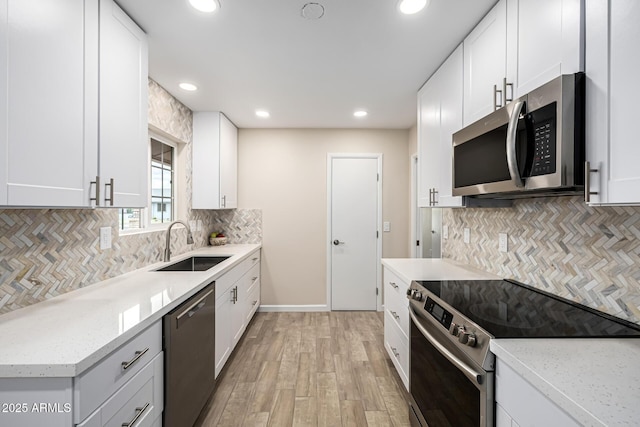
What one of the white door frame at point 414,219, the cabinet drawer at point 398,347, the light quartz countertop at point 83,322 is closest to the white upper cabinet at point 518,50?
the cabinet drawer at point 398,347

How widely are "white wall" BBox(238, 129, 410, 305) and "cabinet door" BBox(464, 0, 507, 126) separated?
2228mm

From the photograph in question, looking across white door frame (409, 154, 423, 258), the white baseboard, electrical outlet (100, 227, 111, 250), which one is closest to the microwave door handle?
electrical outlet (100, 227, 111, 250)

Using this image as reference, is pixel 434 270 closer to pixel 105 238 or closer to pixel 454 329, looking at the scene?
pixel 454 329

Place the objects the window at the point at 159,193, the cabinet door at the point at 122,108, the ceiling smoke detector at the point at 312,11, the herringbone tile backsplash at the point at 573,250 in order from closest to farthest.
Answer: the herringbone tile backsplash at the point at 573,250 < the cabinet door at the point at 122,108 < the ceiling smoke detector at the point at 312,11 < the window at the point at 159,193

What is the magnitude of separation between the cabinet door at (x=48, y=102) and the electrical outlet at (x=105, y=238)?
660 mm

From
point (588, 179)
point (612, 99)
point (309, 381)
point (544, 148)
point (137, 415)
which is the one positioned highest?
point (612, 99)

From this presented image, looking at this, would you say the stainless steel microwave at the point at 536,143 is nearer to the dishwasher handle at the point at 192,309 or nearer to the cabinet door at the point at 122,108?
the dishwasher handle at the point at 192,309

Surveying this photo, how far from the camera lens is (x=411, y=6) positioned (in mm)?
1606

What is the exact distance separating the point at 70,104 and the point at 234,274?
1.80m

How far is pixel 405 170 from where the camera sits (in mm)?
4098

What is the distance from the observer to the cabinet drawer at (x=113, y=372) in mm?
940

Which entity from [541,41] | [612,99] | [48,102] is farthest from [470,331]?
→ [48,102]

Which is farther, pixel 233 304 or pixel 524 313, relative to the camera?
pixel 233 304

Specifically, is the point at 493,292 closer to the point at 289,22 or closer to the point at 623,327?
the point at 623,327
